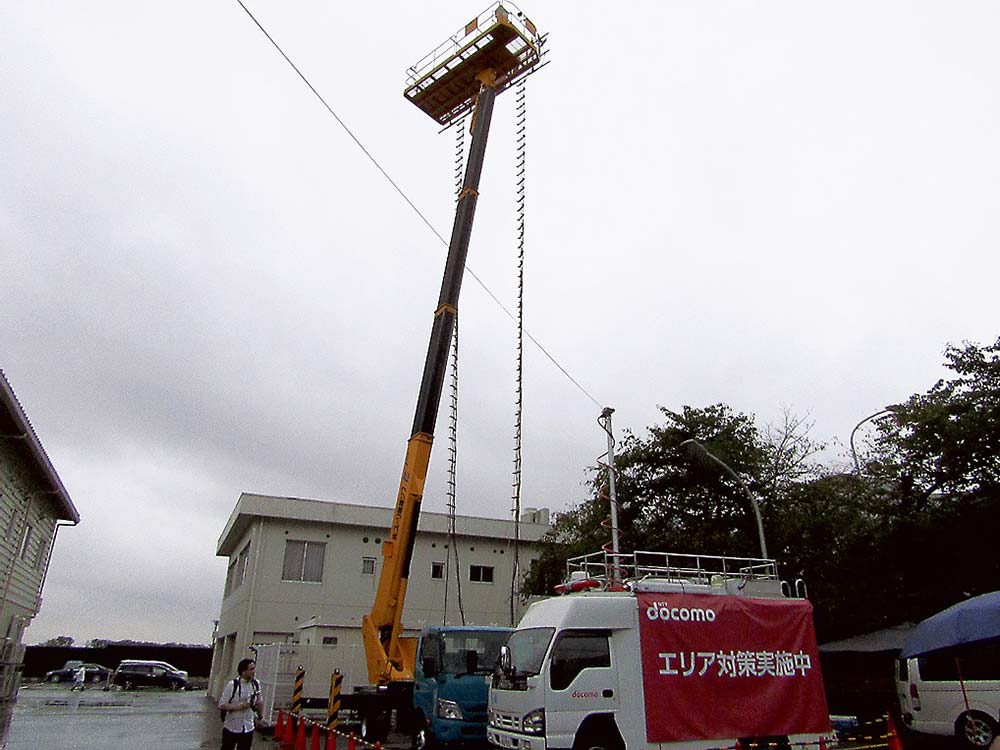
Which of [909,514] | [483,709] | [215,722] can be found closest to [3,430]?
[215,722]

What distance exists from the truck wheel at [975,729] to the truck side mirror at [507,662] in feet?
32.6

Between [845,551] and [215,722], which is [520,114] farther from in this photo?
[215,722]

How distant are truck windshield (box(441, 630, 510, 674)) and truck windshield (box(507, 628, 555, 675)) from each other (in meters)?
2.90

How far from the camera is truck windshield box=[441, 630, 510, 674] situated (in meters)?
14.1

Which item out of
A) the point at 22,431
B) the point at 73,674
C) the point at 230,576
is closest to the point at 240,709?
the point at 22,431

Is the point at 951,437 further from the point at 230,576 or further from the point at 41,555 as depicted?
the point at 230,576

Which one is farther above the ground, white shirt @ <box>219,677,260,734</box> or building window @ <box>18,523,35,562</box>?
building window @ <box>18,523,35,562</box>

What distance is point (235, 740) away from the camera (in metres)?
9.02

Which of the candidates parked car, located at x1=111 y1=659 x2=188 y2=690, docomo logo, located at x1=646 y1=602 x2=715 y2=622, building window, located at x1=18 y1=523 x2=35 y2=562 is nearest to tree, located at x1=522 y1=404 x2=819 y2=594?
docomo logo, located at x1=646 y1=602 x2=715 y2=622

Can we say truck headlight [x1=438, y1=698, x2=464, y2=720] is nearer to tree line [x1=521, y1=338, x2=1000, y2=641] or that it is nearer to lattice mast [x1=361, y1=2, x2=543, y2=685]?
lattice mast [x1=361, y1=2, x2=543, y2=685]

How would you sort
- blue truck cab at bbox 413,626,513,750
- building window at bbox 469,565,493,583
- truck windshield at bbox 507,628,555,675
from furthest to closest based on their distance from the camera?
building window at bbox 469,565,493,583, blue truck cab at bbox 413,626,513,750, truck windshield at bbox 507,628,555,675

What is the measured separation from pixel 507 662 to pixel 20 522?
645 inches

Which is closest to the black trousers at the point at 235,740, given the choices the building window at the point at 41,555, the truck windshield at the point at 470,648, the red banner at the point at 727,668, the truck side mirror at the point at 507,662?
the truck side mirror at the point at 507,662

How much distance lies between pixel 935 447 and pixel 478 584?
59.6 feet
